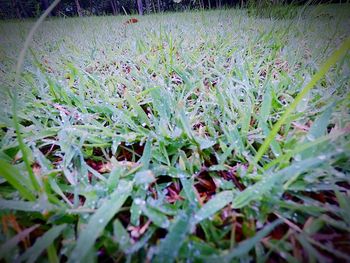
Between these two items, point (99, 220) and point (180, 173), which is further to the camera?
point (180, 173)

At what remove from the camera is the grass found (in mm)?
353

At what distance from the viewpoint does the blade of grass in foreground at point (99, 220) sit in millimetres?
329

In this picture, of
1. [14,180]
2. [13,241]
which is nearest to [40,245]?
[13,241]

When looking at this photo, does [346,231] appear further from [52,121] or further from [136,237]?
[52,121]

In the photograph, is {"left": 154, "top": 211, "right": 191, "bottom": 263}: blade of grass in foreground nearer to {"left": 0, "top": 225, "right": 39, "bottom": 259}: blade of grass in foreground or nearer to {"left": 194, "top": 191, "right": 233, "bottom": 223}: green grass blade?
{"left": 194, "top": 191, "right": 233, "bottom": 223}: green grass blade


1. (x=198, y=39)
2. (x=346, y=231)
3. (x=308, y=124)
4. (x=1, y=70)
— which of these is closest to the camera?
(x=346, y=231)

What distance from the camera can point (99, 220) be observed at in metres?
0.37

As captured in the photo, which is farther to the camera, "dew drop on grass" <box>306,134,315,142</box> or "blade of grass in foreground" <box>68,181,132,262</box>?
"dew drop on grass" <box>306,134,315,142</box>

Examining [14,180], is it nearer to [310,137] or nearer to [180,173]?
[180,173]

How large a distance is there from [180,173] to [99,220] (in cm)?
19

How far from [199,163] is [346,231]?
0.92 feet

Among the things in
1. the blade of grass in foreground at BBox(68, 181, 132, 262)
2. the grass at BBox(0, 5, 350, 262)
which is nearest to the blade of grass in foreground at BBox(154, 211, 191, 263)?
the grass at BBox(0, 5, 350, 262)

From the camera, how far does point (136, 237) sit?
0.37 meters

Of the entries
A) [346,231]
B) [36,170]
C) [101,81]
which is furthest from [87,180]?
[101,81]
